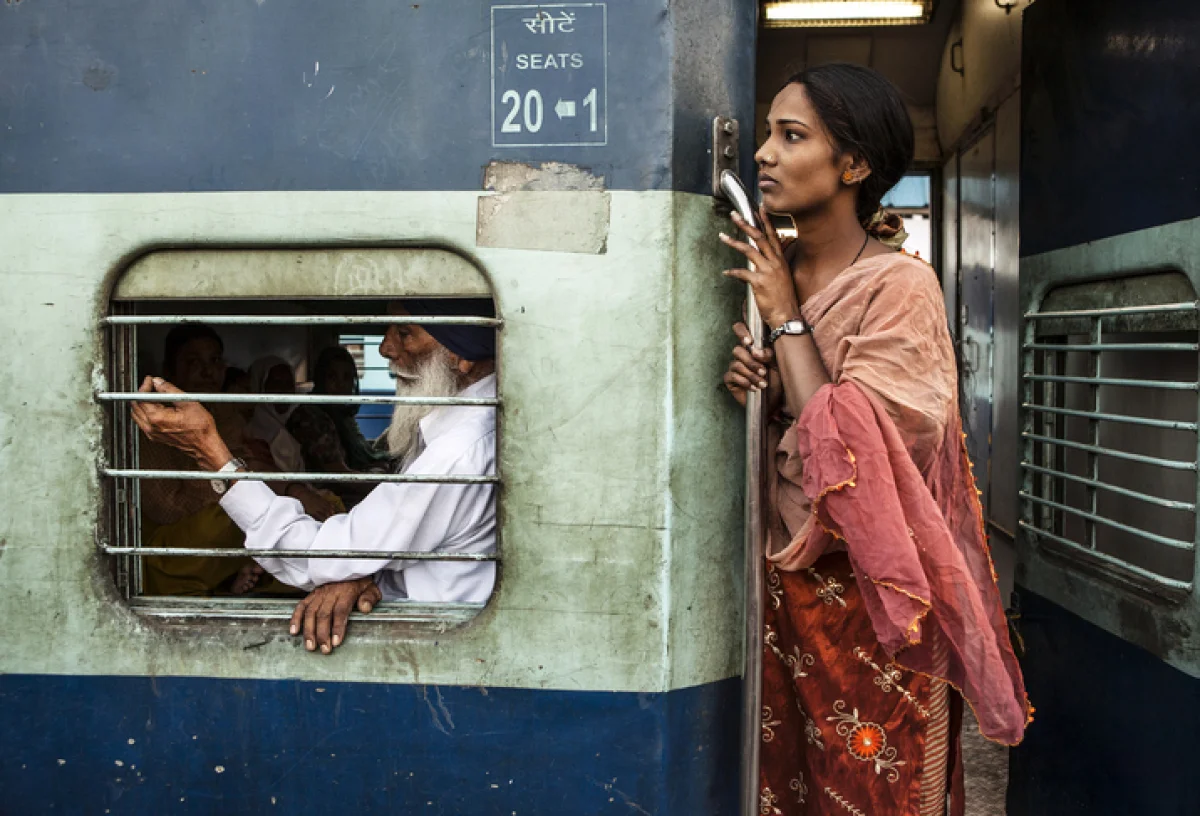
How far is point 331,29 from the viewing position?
6.91 ft

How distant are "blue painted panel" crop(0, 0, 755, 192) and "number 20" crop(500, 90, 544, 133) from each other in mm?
41

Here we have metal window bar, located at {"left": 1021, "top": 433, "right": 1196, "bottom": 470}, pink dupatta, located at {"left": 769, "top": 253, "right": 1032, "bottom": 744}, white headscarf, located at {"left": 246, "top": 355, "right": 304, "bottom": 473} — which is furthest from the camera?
white headscarf, located at {"left": 246, "top": 355, "right": 304, "bottom": 473}

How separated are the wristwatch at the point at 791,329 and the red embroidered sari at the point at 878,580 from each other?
63 mm

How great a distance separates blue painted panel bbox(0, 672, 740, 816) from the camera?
6.91ft

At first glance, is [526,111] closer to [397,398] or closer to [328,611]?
[397,398]

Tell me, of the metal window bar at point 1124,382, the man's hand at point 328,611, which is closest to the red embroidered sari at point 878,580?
the metal window bar at point 1124,382

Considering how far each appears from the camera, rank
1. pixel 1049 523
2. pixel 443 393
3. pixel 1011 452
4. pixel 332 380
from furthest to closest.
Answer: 1. pixel 1011 452
2. pixel 332 380
3. pixel 1049 523
4. pixel 443 393

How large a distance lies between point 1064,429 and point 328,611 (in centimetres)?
223

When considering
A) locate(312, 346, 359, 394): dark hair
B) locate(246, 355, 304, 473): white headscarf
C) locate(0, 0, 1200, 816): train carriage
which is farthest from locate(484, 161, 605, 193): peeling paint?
locate(312, 346, 359, 394): dark hair

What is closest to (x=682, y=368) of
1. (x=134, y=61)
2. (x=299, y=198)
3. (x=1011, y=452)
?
(x=299, y=198)

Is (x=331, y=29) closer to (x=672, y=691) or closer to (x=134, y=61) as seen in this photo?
(x=134, y=61)

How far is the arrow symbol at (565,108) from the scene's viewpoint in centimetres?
205

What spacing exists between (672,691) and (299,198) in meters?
1.23

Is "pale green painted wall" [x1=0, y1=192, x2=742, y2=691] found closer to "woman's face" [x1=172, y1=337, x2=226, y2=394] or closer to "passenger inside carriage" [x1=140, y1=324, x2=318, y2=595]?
"passenger inside carriage" [x1=140, y1=324, x2=318, y2=595]
